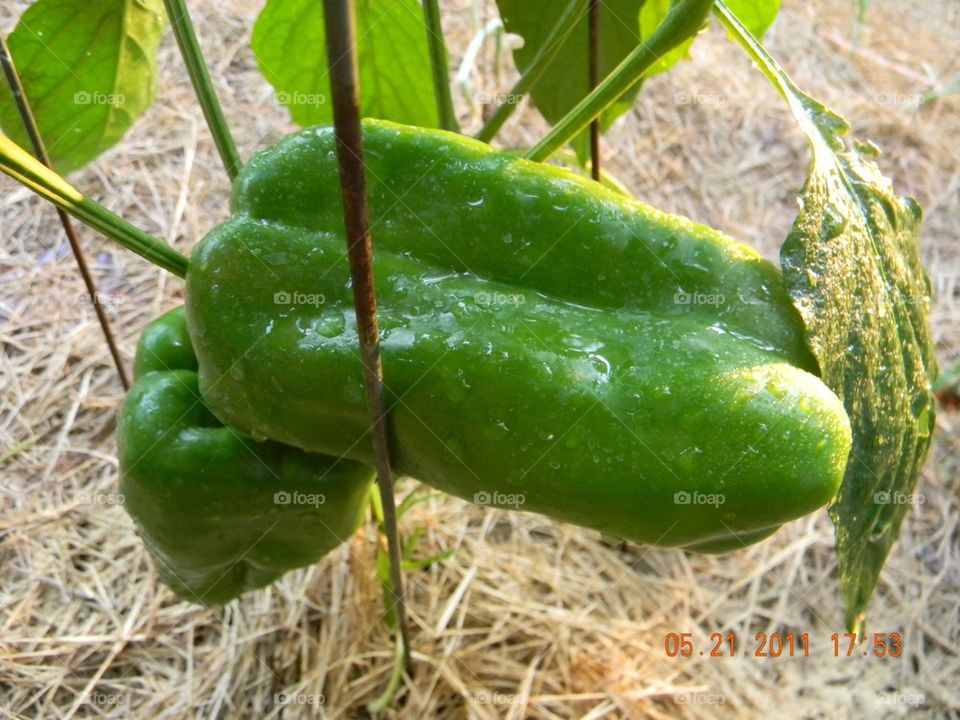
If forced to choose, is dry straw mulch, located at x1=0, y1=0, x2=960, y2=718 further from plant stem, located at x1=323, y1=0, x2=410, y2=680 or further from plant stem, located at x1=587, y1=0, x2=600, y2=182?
plant stem, located at x1=587, y1=0, x2=600, y2=182

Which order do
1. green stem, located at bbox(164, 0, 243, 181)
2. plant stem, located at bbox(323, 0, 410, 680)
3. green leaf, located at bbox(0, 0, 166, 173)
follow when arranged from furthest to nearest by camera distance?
green leaf, located at bbox(0, 0, 166, 173), green stem, located at bbox(164, 0, 243, 181), plant stem, located at bbox(323, 0, 410, 680)

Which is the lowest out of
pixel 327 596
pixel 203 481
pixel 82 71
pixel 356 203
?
pixel 327 596

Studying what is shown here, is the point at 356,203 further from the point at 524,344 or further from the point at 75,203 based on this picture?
the point at 75,203

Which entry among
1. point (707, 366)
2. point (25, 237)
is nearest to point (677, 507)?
point (707, 366)

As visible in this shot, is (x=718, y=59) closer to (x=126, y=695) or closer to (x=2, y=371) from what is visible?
(x=2, y=371)

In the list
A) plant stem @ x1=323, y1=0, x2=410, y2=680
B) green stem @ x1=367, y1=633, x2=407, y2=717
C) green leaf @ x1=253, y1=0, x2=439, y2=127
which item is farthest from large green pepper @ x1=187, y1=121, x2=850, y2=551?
green stem @ x1=367, y1=633, x2=407, y2=717

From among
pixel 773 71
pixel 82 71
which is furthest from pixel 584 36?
pixel 82 71
